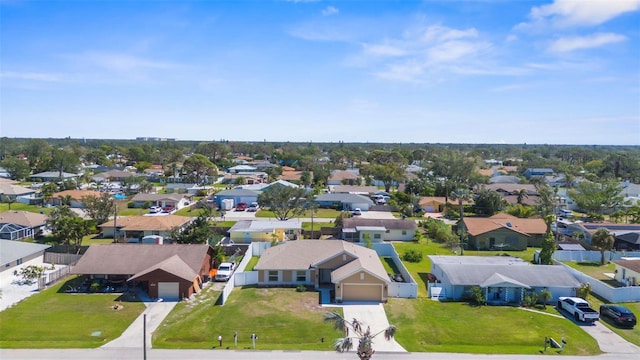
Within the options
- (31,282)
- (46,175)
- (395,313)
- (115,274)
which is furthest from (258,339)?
(46,175)

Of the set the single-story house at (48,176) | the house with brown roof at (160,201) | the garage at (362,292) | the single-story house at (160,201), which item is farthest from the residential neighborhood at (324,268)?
the single-story house at (48,176)

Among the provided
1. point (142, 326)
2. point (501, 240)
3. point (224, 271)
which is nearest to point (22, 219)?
point (224, 271)

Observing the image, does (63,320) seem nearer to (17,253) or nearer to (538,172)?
(17,253)

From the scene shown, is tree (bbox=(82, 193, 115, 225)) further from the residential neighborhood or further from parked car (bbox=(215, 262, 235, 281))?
parked car (bbox=(215, 262, 235, 281))

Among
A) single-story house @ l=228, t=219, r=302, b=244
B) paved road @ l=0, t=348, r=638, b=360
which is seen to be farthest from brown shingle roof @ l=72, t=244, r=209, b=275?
single-story house @ l=228, t=219, r=302, b=244

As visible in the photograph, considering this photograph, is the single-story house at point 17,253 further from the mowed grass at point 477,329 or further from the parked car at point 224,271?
the mowed grass at point 477,329

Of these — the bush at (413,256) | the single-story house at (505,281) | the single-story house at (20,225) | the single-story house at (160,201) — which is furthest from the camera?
the single-story house at (160,201)

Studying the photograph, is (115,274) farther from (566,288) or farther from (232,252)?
(566,288)
